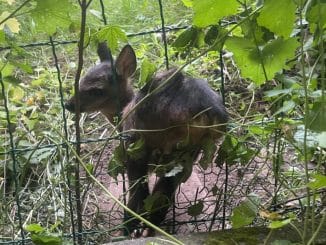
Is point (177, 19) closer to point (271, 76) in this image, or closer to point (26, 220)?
point (26, 220)

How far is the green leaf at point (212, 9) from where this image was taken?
210 cm

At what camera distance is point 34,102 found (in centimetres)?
470

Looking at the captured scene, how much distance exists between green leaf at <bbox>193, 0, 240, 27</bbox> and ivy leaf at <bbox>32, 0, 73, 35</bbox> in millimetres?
436

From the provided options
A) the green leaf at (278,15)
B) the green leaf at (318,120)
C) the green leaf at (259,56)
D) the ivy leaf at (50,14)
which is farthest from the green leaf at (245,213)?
the ivy leaf at (50,14)

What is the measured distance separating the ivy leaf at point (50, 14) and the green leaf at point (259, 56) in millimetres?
602

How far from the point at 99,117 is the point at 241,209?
2.42 metres

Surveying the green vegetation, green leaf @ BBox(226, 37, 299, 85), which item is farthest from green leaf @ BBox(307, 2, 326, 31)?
green leaf @ BBox(226, 37, 299, 85)

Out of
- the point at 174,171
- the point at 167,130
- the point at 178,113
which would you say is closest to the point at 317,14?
the point at 174,171

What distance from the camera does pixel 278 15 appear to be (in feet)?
6.82

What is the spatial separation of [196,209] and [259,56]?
1.01m

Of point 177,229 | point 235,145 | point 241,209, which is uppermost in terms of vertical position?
point 235,145

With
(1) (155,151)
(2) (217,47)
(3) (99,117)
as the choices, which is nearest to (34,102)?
(3) (99,117)

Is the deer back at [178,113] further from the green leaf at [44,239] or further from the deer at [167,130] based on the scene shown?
the green leaf at [44,239]

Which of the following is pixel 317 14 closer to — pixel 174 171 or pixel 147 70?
pixel 147 70
